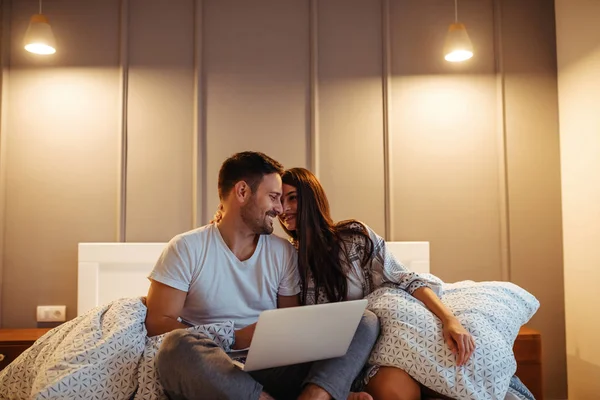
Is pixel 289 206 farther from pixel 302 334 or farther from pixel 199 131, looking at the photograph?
pixel 199 131

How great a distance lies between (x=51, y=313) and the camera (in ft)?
9.34

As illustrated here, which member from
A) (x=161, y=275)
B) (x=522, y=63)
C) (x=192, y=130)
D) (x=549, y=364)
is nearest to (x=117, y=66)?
(x=192, y=130)

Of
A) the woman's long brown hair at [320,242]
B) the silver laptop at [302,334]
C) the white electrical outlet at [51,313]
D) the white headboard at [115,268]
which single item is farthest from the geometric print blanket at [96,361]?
the white electrical outlet at [51,313]

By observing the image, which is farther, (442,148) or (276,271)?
(442,148)

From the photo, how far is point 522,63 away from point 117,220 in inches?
88.8

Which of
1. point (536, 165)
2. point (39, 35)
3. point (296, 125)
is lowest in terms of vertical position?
point (536, 165)

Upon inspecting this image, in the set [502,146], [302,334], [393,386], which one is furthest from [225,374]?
[502,146]

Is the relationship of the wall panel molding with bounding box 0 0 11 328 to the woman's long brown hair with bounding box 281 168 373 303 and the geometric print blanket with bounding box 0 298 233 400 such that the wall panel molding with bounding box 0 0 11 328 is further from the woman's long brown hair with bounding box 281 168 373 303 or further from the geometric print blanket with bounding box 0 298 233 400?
the woman's long brown hair with bounding box 281 168 373 303

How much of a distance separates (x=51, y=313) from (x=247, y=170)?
1.49 m

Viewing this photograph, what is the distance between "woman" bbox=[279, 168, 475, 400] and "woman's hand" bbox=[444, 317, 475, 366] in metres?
0.15

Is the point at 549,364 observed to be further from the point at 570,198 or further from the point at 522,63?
the point at 522,63

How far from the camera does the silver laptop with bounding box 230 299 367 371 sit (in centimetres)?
139

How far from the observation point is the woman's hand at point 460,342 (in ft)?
5.24

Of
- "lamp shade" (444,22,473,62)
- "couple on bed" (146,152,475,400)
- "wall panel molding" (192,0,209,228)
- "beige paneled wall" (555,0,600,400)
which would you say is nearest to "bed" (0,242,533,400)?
"couple on bed" (146,152,475,400)
